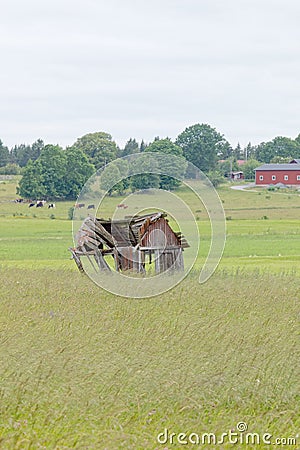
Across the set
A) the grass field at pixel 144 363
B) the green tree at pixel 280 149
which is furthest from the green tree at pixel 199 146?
the grass field at pixel 144 363

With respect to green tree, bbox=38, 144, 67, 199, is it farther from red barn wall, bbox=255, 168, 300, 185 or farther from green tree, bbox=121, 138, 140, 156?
green tree, bbox=121, 138, 140, 156

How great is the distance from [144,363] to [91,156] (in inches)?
4275

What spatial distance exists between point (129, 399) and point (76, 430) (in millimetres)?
910

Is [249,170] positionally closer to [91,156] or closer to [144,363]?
[91,156]

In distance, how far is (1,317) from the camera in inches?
442

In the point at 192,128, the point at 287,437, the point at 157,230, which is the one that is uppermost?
the point at 192,128

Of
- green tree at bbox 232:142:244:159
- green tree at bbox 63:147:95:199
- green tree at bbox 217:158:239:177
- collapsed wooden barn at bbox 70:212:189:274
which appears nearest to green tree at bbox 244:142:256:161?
green tree at bbox 232:142:244:159

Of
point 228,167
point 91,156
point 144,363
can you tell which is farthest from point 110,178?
point 228,167

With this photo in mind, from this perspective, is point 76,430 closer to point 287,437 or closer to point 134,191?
point 287,437

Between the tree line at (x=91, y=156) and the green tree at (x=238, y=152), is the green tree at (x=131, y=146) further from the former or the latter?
the green tree at (x=238, y=152)

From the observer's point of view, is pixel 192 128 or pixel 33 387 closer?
pixel 33 387

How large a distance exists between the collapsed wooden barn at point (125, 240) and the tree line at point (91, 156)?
116ft

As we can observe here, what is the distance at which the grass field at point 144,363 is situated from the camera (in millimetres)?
6719

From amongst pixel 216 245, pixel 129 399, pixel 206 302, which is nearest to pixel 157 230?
pixel 216 245
